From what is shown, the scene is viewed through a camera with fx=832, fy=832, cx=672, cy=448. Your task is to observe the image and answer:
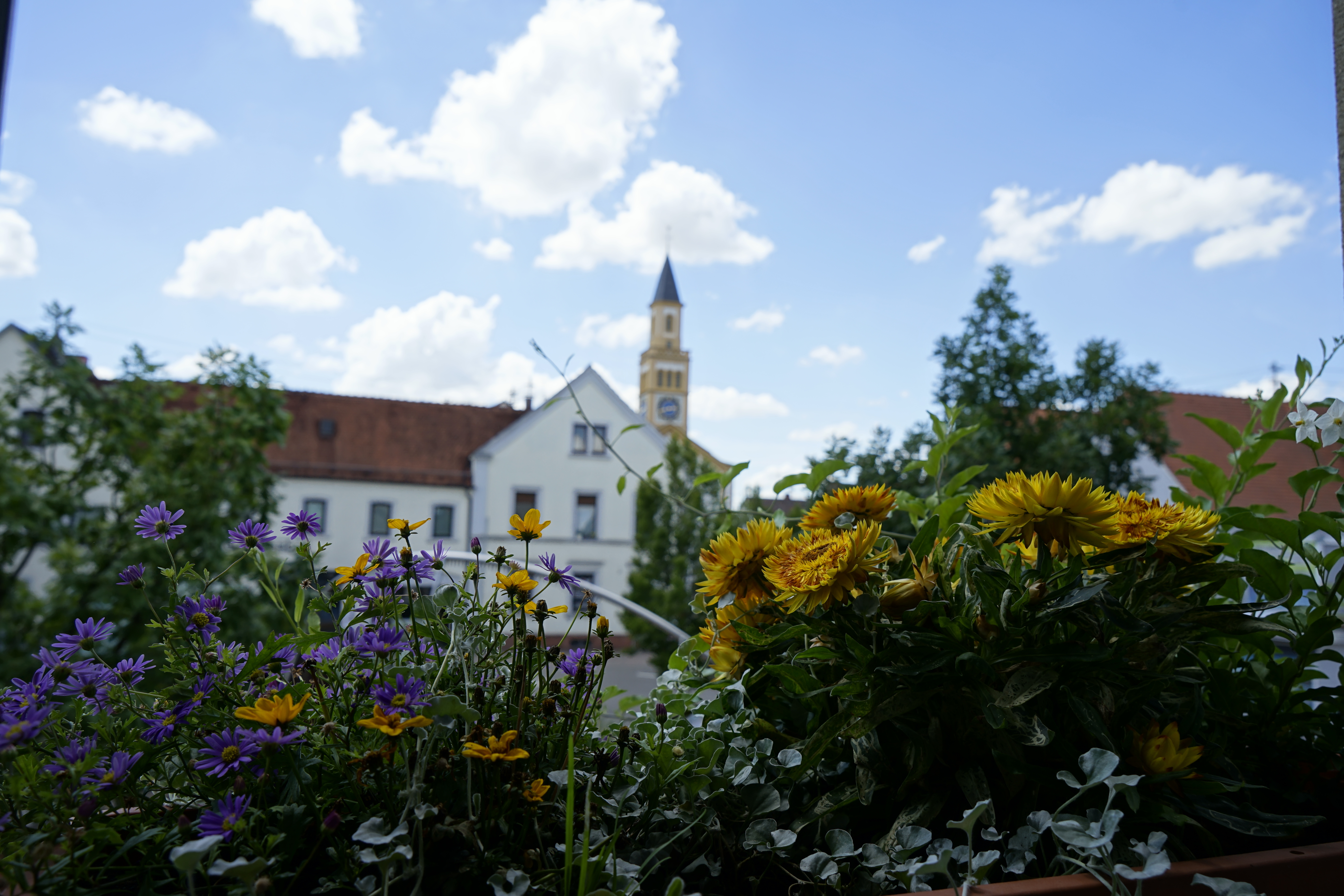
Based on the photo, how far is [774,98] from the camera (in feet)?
57.7

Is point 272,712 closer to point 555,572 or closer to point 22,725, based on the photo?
point 22,725

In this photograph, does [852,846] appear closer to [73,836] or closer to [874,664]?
[874,664]

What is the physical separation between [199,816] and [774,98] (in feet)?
61.7

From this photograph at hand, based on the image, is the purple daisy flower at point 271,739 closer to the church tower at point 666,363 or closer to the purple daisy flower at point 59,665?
the purple daisy flower at point 59,665

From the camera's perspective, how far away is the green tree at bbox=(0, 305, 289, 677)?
542 centimetres

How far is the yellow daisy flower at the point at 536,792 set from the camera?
1.98 ft

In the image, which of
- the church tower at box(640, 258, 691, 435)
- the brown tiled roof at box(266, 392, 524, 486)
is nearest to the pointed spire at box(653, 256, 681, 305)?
the church tower at box(640, 258, 691, 435)

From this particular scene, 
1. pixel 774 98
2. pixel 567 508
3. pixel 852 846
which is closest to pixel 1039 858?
pixel 852 846

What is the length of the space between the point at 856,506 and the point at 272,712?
555mm

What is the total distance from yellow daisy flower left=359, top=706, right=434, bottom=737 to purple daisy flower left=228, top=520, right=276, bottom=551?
27cm

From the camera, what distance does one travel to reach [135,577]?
737 millimetres

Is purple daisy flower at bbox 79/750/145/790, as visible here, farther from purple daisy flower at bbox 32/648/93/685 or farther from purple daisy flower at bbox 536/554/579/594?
purple daisy flower at bbox 536/554/579/594

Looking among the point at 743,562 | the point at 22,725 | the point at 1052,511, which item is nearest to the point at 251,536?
the point at 22,725

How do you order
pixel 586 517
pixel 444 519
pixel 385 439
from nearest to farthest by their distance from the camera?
1. pixel 444 519
2. pixel 385 439
3. pixel 586 517
